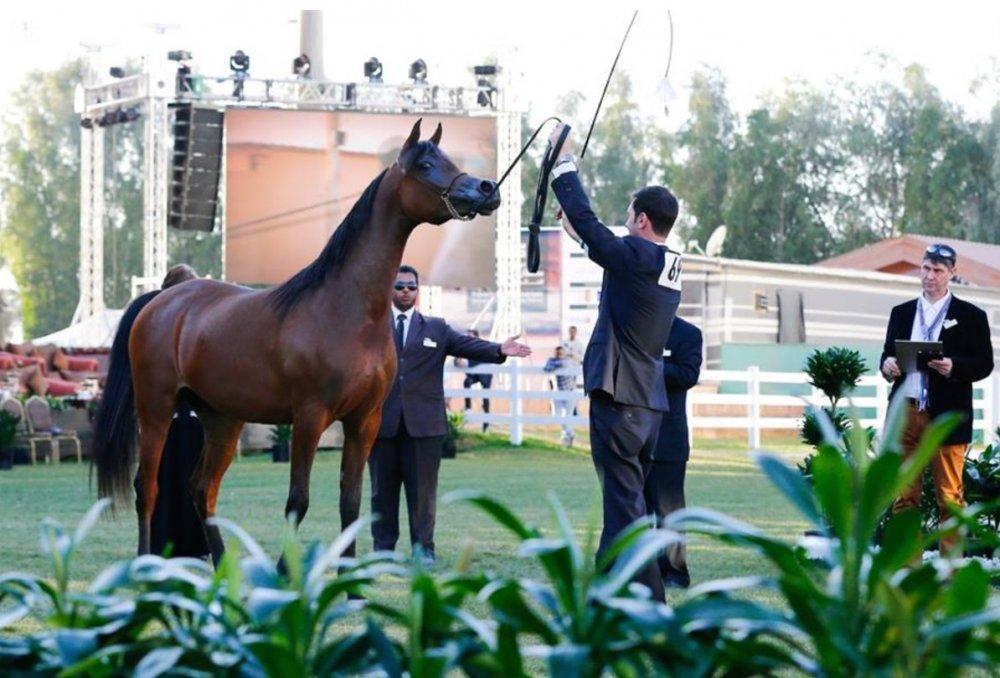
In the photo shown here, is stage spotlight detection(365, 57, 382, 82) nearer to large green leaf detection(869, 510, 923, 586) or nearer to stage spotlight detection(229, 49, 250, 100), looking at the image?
stage spotlight detection(229, 49, 250, 100)

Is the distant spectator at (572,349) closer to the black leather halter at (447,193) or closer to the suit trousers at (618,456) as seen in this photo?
the black leather halter at (447,193)

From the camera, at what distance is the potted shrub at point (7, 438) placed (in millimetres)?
22312

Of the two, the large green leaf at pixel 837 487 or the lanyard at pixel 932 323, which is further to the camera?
the lanyard at pixel 932 323

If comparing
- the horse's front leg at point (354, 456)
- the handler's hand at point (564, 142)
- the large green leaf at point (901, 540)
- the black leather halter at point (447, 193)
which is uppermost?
the handler's hand at point (564, 142)

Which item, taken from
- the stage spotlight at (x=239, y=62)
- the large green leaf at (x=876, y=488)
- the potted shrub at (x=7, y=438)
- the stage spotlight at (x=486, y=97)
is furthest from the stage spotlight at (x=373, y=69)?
the large green leaf at (x=876, y=488)

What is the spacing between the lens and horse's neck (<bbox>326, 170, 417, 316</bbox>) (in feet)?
27.5

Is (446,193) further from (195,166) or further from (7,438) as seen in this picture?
(195,166)

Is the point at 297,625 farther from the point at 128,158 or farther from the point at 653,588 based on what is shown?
the point at 128,158

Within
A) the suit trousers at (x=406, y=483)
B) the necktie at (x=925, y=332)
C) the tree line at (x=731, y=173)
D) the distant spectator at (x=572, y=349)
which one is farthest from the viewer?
the tree line at (x=731, y=173)

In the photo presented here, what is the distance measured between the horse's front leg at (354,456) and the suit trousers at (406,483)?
1.78 meters

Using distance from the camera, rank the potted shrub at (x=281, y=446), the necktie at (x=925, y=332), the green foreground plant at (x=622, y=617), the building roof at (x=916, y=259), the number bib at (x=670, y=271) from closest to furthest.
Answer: the green foreground plant at (x=622, y=617)
the number bib at (x=670, y=271)
the necktie at (x=925, y=332)
the potted shrub at (x=281, y=446)
the building roof at (x=916, y=259)

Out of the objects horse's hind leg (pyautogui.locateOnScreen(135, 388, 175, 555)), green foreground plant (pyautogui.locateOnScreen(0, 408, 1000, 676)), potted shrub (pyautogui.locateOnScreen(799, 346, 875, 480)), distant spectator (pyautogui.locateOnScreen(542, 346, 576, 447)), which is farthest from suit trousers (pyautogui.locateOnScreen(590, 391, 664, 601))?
distant spectator (pyautogui.locateOnScreen(542, 346, 576, 447))

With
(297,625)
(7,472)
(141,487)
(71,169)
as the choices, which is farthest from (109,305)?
(297,625)

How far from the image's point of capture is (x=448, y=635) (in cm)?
312
